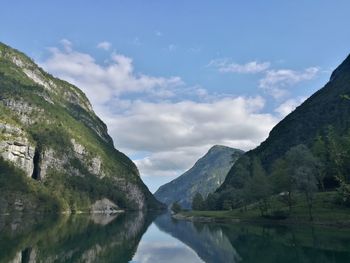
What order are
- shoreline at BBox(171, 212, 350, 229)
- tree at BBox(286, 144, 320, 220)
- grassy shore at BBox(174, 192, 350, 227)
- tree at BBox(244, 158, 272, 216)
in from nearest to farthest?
shoreline at BBox(171, 212, 350, 229) → grassy shore at BBox(174, 192, 350, 227) → tree at BBox(286, 144, 320, 220) → tree at BBox(244, 158, 272, 216)

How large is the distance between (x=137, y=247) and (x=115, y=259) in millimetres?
18325

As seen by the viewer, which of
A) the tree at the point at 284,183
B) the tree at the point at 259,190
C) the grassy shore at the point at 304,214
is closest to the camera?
the grassy shore at the point at 304,214

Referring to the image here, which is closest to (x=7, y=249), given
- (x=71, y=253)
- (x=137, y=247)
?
(x=71, y=253)

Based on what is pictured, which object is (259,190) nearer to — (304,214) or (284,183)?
(284,183)

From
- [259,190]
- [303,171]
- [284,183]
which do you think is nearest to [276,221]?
[284,183]

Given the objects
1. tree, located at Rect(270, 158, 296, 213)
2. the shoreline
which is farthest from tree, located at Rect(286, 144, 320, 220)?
the shoreline

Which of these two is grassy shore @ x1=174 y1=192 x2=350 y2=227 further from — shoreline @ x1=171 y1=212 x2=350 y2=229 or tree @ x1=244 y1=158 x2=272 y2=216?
tree @ x1=244 y1=158 x2=272 y2=216

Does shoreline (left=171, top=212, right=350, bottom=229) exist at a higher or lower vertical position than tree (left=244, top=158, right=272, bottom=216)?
lower

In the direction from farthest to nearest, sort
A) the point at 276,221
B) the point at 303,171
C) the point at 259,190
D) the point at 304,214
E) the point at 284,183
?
the point at 259,190, the point at 284,183, the point at 276,221, the point at 304,214, the point at 303,171

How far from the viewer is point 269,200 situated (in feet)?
503

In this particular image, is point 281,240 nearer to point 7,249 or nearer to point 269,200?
point 7,249

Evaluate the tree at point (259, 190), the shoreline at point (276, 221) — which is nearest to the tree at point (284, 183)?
the tree at point (259, 190)

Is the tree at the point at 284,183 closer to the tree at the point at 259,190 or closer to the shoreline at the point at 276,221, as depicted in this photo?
the tree at the point at 259,190

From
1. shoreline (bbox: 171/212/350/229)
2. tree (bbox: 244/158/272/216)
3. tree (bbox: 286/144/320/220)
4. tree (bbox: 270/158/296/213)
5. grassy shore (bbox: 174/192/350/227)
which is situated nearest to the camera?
shoreline (bbox: 171/212/350/229)
